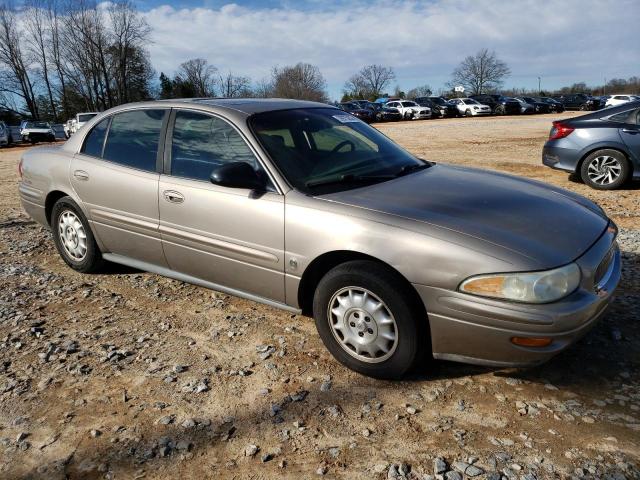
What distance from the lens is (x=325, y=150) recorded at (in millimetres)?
3629

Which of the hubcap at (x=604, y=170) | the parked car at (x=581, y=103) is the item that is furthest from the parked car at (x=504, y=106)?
the hubcap at (x=604, y=170)

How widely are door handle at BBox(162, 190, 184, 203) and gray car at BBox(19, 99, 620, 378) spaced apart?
0.01 metres

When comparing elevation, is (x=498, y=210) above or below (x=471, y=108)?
below

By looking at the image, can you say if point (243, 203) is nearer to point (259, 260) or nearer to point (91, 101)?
point (259, 260)

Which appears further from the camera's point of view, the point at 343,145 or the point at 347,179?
the point at 343,145

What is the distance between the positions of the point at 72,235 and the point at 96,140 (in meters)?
0.92

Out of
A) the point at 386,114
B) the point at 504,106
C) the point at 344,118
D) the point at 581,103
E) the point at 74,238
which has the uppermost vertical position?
the point at 581,103

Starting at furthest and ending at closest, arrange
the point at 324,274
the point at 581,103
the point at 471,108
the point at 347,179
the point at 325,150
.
Answer: the point at 581,103, the point at 471,108, the point at 325,150, the point at 347,179, the point at 324,274

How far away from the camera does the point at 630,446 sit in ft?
7.68

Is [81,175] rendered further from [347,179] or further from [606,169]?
[606,169]

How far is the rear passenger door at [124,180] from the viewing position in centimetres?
389

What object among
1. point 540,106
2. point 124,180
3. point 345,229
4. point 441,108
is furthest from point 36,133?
point 540,106

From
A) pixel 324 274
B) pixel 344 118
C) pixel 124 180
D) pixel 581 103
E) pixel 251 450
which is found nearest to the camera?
pixel 251 450

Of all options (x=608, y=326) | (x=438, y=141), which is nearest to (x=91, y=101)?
(x=438, y=141)
